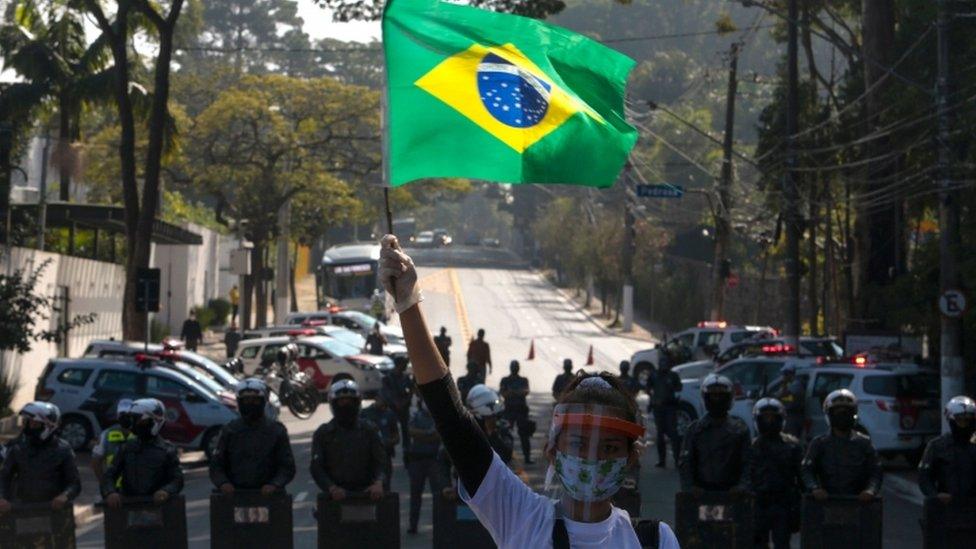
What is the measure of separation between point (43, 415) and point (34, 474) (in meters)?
0.49

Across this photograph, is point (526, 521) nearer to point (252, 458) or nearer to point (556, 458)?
point (556, 458)

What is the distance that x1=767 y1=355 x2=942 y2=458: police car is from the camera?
2359 cm

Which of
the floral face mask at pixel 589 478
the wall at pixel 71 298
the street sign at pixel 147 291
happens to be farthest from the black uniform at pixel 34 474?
the wall at pixel 71 298

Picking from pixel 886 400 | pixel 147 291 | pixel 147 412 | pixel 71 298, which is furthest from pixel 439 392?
pixel 71 298

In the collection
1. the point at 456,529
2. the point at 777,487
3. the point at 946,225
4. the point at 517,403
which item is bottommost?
the point at 456,529

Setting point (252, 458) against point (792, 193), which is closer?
point (252, 458)

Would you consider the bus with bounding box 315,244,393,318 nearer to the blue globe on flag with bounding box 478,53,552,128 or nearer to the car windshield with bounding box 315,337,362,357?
the car windshield with bounding box 315,337,362,357

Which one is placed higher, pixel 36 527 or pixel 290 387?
pixel 290 387

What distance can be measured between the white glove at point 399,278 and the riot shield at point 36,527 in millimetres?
8430

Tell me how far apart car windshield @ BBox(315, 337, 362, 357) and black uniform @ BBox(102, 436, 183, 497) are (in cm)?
2463

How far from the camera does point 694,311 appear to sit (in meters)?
69.6

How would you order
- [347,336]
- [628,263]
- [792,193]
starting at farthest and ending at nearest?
[628,263], [347,336], [792,193]

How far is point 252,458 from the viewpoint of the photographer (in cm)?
1245

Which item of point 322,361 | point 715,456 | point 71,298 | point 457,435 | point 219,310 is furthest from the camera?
point 219,310
